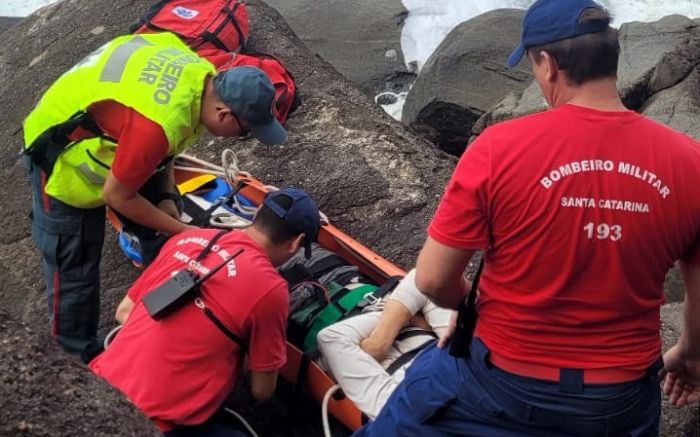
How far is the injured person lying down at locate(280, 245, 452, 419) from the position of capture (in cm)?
338

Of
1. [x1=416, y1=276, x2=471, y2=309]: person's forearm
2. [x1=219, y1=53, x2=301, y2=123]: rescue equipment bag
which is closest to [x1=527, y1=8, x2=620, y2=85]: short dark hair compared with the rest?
[x1=416, y1=276, x2=471, y2=309]: person's forearm

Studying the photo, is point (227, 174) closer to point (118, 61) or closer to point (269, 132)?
point (269, 132)

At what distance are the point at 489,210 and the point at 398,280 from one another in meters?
1.71

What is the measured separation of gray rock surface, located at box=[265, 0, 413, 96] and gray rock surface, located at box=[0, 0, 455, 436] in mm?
3673

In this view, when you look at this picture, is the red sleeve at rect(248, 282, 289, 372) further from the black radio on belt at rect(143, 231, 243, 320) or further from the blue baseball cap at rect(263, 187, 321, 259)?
the blue baseball cap at rect(263, 187, 321, 259)

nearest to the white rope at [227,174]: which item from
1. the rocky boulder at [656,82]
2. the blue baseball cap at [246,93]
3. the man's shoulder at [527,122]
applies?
the blue baseball cap at [246,93]

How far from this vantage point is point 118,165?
3236 millimetres

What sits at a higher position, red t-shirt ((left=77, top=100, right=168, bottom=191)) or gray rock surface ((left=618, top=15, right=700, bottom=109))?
red t-shirt ((left=77, top=100, right=168, bottom=191))

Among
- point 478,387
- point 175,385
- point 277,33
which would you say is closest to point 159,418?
point 175,385

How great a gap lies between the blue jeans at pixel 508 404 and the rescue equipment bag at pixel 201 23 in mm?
3439

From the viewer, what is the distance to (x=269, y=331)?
3084 mm

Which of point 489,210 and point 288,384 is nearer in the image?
point 489,210

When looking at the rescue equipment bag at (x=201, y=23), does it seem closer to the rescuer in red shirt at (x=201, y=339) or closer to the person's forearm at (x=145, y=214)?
the person's forearm at (x=145, y=214)

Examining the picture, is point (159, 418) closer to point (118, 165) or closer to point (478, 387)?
point (118, 165)
